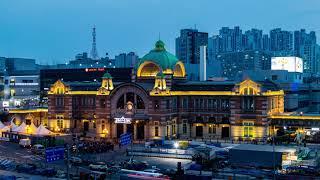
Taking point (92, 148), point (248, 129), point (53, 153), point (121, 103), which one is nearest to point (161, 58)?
point (121, 103)

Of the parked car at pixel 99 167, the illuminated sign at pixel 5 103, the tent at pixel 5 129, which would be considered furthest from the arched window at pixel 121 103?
the illuminated sign at pixel 5 103

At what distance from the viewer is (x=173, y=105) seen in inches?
3287

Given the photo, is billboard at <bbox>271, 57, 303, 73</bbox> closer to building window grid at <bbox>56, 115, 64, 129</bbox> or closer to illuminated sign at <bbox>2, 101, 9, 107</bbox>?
building window grid at <bbox>56, 115, 64, 129</bbox>

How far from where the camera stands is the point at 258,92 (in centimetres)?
7788

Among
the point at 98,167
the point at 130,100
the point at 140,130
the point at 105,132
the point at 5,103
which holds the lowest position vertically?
the point at 98,167

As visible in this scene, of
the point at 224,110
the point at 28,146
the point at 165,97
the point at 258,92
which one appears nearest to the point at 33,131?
the point at 28,146

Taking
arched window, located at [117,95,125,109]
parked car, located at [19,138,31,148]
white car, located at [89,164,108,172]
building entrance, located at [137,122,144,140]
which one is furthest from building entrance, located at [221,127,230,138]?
white car, located at [89,164,108,172]

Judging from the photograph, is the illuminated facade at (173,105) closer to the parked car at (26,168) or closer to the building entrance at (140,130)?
the building entrance at (140,130)

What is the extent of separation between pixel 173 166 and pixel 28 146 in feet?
85.5

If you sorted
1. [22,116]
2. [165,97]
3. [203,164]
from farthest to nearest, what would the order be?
[22,116] → [165,97] → [203,164]

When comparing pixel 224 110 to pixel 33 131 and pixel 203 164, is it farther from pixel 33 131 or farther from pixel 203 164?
pixel 33 131

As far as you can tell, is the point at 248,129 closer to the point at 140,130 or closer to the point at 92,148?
the point at 140,130

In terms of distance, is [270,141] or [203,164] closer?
[203,164]

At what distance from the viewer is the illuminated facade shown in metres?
78.9
